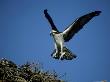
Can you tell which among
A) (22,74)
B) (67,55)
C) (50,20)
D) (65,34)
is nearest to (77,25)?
(65,34)

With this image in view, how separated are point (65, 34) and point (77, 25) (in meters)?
0.69

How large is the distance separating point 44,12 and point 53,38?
36.3 inches

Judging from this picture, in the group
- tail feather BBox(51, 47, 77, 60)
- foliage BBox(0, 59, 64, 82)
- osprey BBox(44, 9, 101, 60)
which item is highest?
osprey BBox(44, 9, 101, 60)

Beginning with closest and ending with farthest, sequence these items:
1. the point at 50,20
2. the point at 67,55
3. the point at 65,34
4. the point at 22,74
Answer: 1. the point at 22,74
2. the point at 67,55
3. the point at 65,34
4. the point at 50,20

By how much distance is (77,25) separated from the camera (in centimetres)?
880

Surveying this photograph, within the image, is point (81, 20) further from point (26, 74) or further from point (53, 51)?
point (26, 74)

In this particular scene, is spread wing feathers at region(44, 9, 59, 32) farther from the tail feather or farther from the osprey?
the tail feather

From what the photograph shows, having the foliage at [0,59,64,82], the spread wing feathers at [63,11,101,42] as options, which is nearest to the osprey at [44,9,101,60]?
the spread wing feathers at [63,11,101,42]

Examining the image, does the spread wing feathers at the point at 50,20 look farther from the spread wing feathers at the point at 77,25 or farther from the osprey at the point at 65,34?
the spread wing feathers at the point at 77,25

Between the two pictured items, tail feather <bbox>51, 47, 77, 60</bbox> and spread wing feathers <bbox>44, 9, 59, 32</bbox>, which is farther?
spread wing feathers <bbox>44, 9, 59, 32</bbox>

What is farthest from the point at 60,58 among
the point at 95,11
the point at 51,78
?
the point at 51,78

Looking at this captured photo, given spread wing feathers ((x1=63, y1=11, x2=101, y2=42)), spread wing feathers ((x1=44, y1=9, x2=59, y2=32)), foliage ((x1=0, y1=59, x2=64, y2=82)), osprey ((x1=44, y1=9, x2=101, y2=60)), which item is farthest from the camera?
spread wing feathers ((x1=44, y1=9, x2=59, y2=32))

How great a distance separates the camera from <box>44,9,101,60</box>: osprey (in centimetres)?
859

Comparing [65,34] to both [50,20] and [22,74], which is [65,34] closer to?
[50,20]
